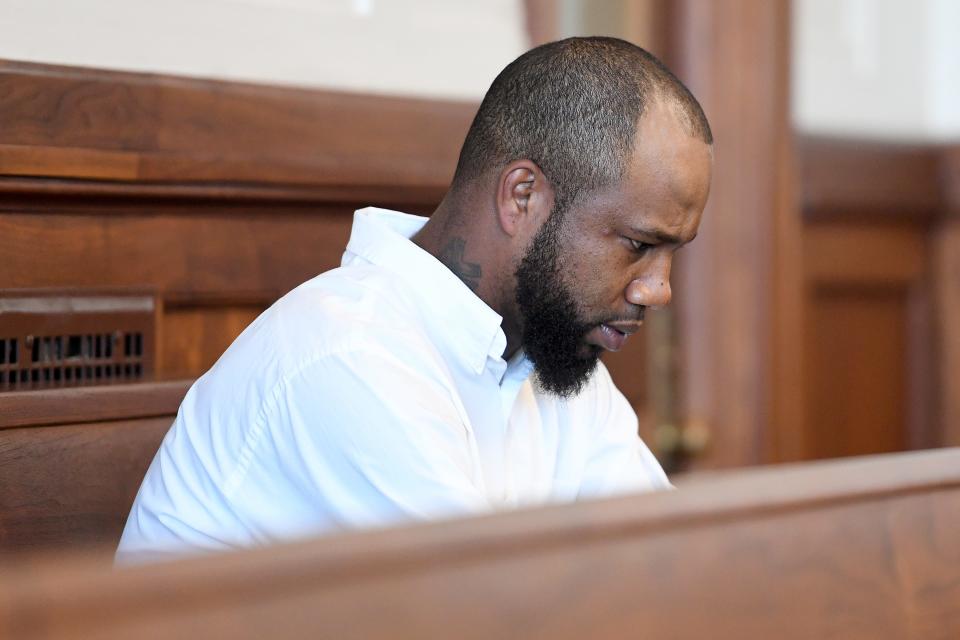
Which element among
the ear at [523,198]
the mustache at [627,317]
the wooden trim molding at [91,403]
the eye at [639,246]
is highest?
the ear at [523,198]

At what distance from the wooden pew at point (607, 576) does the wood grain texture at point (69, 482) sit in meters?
0.84

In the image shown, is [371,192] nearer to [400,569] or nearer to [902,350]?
[400,569]

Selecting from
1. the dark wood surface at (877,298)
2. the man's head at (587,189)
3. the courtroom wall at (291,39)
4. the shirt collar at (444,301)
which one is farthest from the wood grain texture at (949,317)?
the shirt collar at (444,301)

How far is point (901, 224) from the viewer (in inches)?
116

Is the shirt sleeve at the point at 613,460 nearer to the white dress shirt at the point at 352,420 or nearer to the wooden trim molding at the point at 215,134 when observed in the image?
the white dress shirt at the point at 352,420

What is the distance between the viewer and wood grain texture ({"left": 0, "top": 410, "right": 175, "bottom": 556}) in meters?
1.31

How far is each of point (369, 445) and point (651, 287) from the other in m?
0.46

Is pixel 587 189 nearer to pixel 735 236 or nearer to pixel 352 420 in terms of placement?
pixel 352 420

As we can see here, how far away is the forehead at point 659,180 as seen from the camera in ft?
4.44

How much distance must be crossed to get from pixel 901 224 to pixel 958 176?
0.55 ft

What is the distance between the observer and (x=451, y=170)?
2.00m

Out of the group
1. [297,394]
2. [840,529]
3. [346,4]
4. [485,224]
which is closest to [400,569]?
[840,529]

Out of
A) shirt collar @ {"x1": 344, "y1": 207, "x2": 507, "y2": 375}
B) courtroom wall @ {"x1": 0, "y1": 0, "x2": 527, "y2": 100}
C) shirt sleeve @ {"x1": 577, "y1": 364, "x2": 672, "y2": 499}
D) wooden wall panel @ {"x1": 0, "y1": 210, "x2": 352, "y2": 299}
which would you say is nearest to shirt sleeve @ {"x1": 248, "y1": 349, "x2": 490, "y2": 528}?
shirt collar @ {"x1": 344, "y1": 207, "x2": 507, "y2": 375}

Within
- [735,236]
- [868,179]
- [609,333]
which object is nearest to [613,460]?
[609,333]
